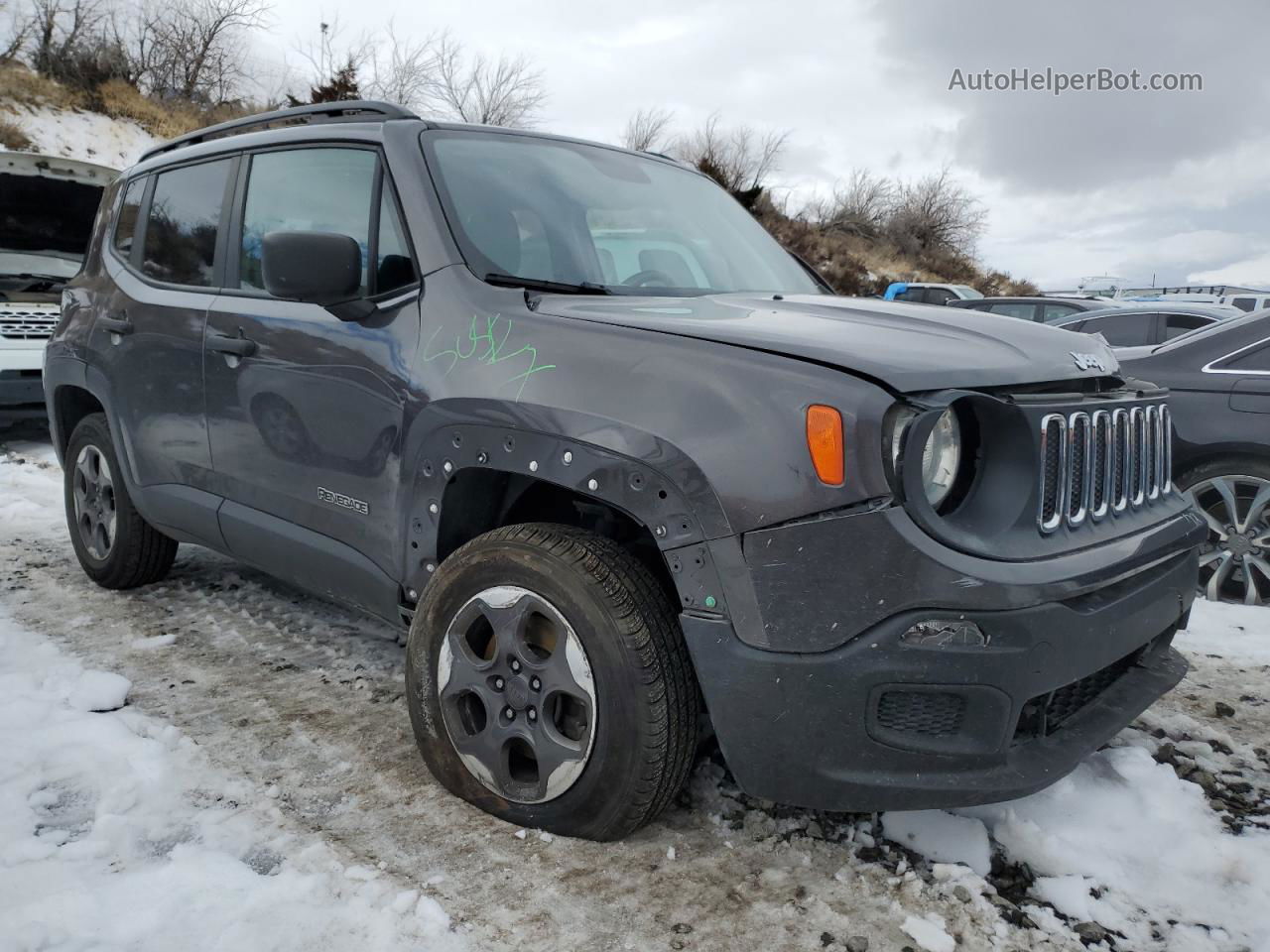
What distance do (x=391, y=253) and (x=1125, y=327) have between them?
343 inches

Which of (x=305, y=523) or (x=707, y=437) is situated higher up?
(x=707, y=437)

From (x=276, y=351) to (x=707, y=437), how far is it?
1662 mm

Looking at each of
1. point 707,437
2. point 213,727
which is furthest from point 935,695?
point 213,727

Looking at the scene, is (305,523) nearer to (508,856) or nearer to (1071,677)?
(508,856)

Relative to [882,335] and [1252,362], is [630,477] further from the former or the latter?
[1252,362]

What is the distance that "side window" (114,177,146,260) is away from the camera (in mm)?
4098

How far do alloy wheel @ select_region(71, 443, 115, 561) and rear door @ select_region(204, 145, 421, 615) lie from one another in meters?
1.19

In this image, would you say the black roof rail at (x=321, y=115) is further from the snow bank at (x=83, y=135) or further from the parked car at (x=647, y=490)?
the snow bank at (x=83, y=135)

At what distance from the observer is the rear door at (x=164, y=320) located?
347 cm

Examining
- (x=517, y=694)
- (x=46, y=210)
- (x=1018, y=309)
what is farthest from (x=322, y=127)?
(x=1018, y=309)

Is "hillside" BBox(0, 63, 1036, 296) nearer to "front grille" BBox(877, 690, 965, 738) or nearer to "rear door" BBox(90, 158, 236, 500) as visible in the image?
"rear door" BBox(90, 158, 236, 500)

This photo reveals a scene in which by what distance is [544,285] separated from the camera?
2607mm

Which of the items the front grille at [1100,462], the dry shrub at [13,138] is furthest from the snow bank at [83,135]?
the front grille at [1100,462]

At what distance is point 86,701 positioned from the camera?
3.09 meters
